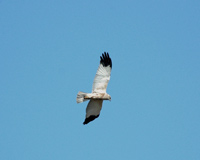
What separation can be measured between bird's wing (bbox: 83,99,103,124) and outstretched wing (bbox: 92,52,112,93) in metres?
0.60

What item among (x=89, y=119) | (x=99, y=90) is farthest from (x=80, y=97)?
(x=89, y=119)

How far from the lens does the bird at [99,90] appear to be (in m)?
16.1

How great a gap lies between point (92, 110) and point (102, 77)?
5.40ft

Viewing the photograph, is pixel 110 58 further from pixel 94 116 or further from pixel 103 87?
pixel 94 116

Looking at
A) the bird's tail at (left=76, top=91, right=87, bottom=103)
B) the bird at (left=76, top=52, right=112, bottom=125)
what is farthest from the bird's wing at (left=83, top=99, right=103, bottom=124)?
the bird's tail at (left=76, top=91, right=87, bottom=103)

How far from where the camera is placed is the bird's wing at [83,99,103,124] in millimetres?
16766

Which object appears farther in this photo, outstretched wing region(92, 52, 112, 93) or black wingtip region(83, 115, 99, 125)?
black wingtip region(83, 115, 99, 125)

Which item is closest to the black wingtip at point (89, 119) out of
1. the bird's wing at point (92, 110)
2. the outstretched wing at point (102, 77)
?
the bird's wing at point (92, 110)

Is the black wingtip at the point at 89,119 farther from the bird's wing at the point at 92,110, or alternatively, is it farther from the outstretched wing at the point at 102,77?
the outstretched wing at the point at 102,77

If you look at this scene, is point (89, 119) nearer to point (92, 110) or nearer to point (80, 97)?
point (92, 110)

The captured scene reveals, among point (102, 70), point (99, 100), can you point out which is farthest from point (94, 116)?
point (102, 70)

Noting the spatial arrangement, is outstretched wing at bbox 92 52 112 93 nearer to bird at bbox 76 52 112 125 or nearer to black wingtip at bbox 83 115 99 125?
bird at bbox 76 52 112 125

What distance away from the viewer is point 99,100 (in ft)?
54.6

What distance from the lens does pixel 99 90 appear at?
16453mm
